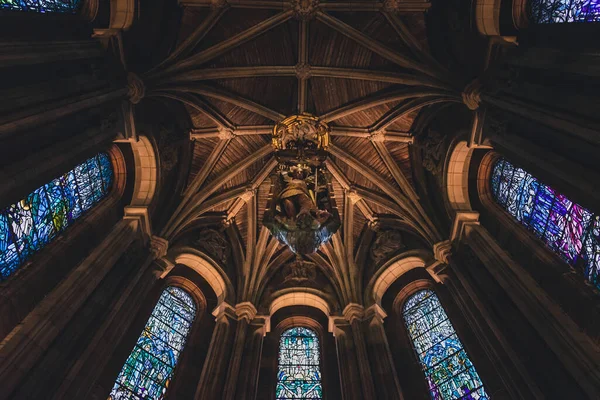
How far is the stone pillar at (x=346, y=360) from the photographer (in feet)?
29.9

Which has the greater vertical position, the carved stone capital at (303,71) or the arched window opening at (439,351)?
the carved stone capital at (303,71)

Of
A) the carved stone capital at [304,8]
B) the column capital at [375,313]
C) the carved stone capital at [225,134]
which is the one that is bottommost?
the column capital at [375,313]

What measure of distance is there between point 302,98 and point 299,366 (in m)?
7.68

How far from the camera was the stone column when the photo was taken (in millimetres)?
8977

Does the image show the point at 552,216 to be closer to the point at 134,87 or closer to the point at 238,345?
the point at 238,345

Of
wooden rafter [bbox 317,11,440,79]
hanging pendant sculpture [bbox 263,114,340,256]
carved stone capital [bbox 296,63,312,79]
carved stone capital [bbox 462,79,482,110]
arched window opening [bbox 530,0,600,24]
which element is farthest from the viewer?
carved stone capital [bbox 296,63,312,79]

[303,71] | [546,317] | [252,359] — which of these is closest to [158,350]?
[252,359]

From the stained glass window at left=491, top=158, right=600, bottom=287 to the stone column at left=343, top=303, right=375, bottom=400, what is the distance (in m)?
4.46

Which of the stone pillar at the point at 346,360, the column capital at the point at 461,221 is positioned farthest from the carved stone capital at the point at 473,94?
the stone pillar at the point at 346,360

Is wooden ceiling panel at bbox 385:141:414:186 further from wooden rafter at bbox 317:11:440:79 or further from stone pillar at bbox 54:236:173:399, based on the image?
stone pillar at bbox 54:236:173:399

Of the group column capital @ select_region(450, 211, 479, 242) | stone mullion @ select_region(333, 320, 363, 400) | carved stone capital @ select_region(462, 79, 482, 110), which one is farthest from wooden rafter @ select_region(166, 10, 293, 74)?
stone mullion @ select_region(333, 320, 363, 400)

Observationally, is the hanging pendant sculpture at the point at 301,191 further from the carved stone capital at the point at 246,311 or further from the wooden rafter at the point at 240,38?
the carved stone capital at the point at 246,311

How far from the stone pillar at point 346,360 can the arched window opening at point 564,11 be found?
25.8 ft

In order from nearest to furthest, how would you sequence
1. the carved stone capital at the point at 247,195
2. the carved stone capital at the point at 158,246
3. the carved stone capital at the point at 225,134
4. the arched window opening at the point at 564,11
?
the arched window opening at the point at 564,11, the carved stone capital at the point at 158,246, the carved stone capital at the point at 225,134, the carved stone capital at the point at 247,195
